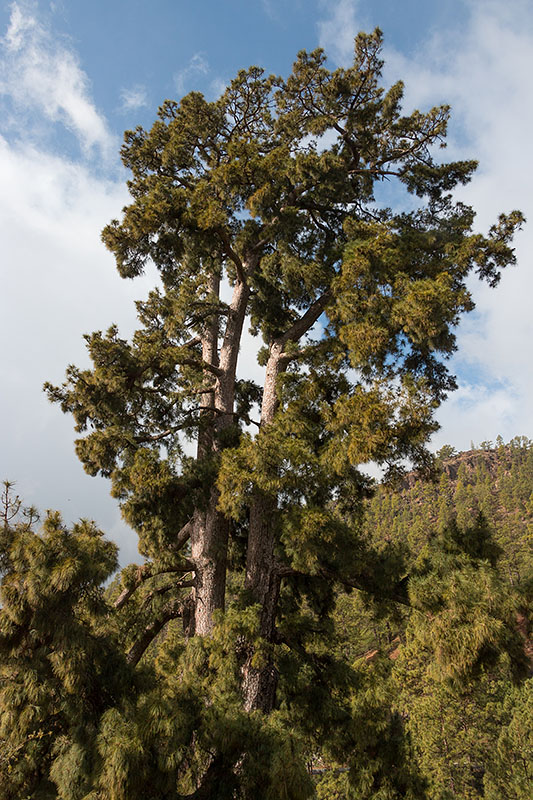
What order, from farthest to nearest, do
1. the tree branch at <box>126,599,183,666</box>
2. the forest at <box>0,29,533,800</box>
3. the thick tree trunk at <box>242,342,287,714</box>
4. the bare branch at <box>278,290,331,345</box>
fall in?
the bare branch at <box>278,290,331,345</box> < the tree branch at <box>126,599,183,666</box> < the thick tree trunk at <box>242,342,287,714</box> < the forest at <box>0,29,533,800</box>

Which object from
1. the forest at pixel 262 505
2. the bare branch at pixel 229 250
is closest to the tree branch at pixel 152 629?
the forest at pixel 262 505

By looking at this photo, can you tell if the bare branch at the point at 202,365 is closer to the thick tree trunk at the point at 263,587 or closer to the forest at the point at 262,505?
the forest at the point at 262,505

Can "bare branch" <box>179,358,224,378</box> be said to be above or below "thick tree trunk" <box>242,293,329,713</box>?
above

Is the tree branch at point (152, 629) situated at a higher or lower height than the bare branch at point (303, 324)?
lower

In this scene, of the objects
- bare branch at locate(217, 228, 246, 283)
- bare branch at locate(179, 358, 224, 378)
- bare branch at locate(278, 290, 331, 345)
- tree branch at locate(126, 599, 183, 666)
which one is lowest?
tree branch at locate(126, 599, 183, 666)

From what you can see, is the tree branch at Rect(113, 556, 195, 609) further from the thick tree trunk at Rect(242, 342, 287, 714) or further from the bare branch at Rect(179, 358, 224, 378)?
the bare branch at Rect(179, 358, 224, 378)

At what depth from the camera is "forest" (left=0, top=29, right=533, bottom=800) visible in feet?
14.6

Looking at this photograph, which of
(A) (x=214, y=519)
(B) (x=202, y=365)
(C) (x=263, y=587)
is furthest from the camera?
(B) (x=202, y=365)

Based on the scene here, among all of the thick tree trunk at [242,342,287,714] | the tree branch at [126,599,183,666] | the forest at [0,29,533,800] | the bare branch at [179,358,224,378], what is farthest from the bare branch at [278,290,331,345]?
the tree branch at [126,599,183,666]

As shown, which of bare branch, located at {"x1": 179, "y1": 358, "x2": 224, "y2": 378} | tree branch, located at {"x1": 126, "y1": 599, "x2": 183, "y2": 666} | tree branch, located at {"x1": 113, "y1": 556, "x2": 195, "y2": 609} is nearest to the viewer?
tree branch, located at {"x1": 126, "y1": 599, "x2": 183, "y2": 666}

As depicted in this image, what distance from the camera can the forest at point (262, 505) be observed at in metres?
4.46

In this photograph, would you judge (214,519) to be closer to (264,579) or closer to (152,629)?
(264,579)

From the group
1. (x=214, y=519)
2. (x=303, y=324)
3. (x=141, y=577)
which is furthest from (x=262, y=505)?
(x=303, y=324)

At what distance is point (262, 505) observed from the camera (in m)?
7.33
